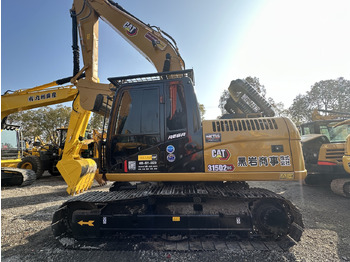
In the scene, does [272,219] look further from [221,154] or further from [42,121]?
[42,121]

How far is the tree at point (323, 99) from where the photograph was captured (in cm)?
2636

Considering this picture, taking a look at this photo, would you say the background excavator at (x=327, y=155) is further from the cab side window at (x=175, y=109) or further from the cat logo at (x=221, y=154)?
the cab side window at (x=175, y=109)

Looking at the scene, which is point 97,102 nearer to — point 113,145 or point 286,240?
point 113,145

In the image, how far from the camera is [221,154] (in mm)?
2900

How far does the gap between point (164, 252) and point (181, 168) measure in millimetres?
1387

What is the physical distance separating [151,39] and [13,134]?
29.8 ft

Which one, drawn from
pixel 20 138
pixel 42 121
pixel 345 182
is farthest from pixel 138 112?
pixel 42 121

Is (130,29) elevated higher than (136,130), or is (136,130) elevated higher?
(130,29)

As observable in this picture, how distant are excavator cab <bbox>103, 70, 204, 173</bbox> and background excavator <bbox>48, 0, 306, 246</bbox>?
0.7 inches

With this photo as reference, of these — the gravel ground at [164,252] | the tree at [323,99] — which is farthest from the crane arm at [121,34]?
the tree at [323,99]

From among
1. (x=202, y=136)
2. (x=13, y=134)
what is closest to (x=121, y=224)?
(x=202, y=136)

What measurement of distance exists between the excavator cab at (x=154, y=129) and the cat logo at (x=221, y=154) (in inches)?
8.4

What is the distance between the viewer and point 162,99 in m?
3.06

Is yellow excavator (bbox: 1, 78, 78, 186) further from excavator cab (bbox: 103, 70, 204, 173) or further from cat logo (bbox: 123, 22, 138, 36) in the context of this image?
excavator cab (bbox: 103, 70, 204, 173)
